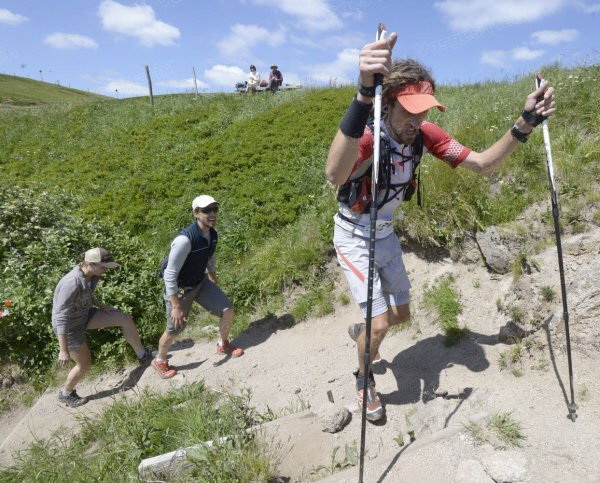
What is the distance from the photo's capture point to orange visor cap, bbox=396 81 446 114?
2.81 metres

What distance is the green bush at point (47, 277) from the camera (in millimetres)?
6395

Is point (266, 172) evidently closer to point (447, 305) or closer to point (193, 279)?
point (193, 279)

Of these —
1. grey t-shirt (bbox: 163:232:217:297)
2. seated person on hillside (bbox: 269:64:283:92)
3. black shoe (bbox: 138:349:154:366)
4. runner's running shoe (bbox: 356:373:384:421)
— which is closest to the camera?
runner's running shoe (bbox: 356:373:384:421)

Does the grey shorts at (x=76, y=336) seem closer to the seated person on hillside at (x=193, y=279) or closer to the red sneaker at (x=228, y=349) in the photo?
the seated person on hillside at (x=193, y=279)

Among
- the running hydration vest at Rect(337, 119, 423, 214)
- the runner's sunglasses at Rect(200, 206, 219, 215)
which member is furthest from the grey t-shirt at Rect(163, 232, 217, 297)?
the running hydration vest at Rect(337, 119, 423, 214)

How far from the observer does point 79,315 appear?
5.46 meters

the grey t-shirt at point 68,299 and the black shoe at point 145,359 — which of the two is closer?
the grey t-shirt at point 68,299

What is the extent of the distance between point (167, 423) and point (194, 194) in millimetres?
7104

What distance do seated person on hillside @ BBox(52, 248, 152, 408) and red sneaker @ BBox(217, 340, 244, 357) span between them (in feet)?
4.11

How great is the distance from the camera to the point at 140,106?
20.0 meters

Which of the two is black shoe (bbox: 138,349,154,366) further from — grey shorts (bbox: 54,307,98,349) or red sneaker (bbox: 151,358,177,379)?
grey shorts (bbox: 54,307,98,349)

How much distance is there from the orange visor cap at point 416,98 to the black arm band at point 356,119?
54 centimetres

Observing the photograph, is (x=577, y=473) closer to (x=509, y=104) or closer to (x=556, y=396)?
(x=556, y=396)

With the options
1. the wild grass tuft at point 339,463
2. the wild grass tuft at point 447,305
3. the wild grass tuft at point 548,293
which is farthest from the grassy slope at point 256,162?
the wild grass tuft at point 339,463
